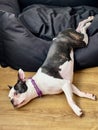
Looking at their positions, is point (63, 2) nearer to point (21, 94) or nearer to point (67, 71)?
point (67, 71)

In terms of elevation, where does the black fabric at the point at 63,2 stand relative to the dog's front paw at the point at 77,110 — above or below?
above

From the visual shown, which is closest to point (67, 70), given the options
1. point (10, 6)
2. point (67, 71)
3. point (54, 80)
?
point (67, 71)

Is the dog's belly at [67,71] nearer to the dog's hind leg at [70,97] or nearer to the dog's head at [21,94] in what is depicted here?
the dog's hind leg at [70,97]

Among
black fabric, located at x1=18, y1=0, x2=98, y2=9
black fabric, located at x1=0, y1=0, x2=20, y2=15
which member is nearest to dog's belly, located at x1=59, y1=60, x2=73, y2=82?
black fabric, located at x1=0, y1=0, x2=20, y2=15

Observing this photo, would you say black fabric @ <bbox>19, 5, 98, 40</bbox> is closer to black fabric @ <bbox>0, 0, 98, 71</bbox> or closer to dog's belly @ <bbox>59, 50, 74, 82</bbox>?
black fabric @ <bbox>0, 0, 98, 71</bbox>

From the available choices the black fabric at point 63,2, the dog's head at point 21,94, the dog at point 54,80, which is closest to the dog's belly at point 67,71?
the dog at point 54,80

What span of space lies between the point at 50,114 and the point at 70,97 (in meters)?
0.15

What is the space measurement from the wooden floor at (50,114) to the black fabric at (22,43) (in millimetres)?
253

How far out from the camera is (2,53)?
1.74 metres

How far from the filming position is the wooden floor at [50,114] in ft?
4.42

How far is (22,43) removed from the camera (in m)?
1.62

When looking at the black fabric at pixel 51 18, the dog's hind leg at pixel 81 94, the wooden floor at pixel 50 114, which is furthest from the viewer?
the black fabric at pixel 51 18

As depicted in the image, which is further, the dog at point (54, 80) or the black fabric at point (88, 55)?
the black fabric at point (88, 55)

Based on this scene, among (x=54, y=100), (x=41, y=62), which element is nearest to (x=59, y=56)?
(x=41, y=62)
